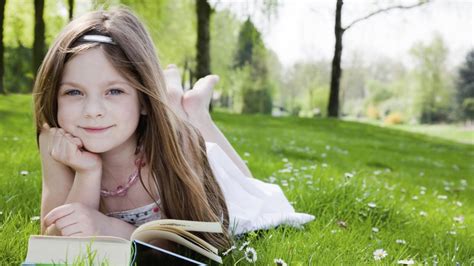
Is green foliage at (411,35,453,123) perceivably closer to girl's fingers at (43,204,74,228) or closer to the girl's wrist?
the girl's wrist

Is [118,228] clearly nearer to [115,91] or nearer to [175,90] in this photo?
[115,91]

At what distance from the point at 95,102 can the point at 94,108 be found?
28mm

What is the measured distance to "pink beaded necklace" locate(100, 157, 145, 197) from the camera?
2.17m

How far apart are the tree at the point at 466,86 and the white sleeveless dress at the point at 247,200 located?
37787 millimetres

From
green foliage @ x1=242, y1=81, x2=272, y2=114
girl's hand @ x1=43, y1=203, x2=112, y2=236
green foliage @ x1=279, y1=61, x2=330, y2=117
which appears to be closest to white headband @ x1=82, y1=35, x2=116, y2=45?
girl's hand @ x1=43, y1=203, x2=112, y2=236

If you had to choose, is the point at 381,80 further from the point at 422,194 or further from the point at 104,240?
the point at 104,240

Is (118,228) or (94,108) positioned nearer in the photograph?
(94,108)

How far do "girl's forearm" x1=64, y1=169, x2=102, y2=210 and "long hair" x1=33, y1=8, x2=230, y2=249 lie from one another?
233 millimetres

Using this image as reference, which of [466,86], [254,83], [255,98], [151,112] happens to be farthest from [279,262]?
[466,86]

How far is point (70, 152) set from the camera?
1.94 meters

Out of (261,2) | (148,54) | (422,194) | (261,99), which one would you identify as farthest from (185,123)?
(261,99)

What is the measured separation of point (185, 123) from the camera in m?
2.25

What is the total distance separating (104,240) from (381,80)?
57.8 metres

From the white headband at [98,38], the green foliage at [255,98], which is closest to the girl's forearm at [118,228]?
the white headband at [98,38]
